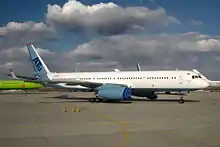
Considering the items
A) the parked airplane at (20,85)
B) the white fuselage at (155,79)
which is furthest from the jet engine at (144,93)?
the parked airplane at (20,85)

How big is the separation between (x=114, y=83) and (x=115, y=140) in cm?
2272

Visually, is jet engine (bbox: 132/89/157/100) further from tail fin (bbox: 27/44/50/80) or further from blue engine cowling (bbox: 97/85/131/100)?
tail fin (bbox: 27/44/50/80)

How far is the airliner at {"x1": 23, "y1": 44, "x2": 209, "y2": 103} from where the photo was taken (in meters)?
27.3

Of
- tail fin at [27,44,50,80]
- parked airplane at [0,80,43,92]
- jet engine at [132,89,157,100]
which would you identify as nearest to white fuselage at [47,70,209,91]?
jet engine at [132,89,157,100]

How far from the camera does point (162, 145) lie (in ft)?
25.3

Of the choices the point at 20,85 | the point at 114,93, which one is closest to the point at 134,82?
→ the point at 114,93

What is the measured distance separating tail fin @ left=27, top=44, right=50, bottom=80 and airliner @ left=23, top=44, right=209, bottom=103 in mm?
4763

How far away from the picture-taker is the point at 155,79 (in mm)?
28812

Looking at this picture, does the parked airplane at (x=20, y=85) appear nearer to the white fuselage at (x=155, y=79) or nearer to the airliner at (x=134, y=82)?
the airliner at (x=134, y=82)

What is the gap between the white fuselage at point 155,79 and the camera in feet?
90.4

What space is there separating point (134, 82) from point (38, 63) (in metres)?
15.6

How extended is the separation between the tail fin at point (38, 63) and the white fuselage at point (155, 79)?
831 centimetres

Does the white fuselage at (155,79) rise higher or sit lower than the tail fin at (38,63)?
lower

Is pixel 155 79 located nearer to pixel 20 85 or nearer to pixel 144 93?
pixel 144 93
